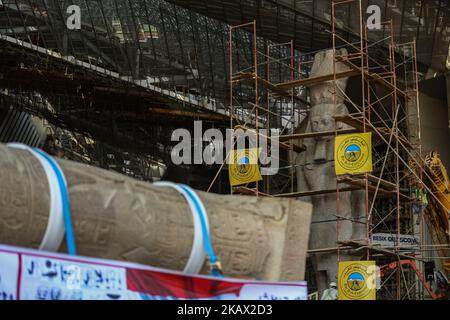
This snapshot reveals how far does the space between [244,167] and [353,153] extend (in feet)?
11.7

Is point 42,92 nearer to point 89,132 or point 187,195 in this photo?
point 89,132

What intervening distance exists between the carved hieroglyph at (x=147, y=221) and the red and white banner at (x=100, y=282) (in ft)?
0.68

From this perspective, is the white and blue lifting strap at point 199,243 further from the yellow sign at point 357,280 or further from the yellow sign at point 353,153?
the yellow sign at point 353,153

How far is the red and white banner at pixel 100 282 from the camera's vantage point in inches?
127

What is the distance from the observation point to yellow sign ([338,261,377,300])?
2039 centimetres

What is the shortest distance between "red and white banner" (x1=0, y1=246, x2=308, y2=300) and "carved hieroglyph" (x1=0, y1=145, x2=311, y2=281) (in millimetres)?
206

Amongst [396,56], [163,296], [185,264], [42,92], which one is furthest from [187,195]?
[42,92]

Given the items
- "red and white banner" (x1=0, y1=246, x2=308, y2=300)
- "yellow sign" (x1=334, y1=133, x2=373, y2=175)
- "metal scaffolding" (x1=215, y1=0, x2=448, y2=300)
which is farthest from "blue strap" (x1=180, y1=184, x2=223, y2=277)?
"yellow sign" (x1=334, y1=133, x2=373, y2=175)

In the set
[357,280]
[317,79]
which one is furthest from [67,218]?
[317,79]

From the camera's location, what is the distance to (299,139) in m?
24.9

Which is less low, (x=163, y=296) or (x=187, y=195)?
(x=187, y=195)

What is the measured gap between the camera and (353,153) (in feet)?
70.1

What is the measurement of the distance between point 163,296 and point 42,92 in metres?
34.7

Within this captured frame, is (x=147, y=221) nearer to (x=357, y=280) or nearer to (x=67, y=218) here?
(x=67, y=218)
